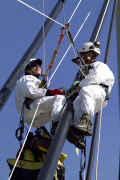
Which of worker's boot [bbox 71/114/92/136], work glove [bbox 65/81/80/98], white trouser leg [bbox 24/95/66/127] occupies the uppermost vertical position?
work glove [bbox 65/81/80/98]

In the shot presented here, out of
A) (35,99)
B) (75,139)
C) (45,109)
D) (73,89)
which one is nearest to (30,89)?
(35,99)

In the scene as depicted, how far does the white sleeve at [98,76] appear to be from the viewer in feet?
16.8

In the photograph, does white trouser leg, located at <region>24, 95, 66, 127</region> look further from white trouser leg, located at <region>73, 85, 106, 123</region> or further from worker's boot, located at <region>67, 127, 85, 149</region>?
worker's boot, located at <region>67, 127, 85, 149</region>

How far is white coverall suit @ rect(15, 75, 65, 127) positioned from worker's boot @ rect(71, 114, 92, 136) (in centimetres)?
61

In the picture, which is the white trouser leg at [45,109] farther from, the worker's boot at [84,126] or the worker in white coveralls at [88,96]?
the worker's boot at [84,126]

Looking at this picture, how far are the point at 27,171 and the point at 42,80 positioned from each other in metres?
1.37

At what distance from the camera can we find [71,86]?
5.38 metres

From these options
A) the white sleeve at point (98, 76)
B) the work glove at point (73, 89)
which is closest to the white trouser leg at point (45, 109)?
the work glove at point (73, 89)

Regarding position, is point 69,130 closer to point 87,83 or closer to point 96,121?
point 87,83

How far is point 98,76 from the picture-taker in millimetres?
5184

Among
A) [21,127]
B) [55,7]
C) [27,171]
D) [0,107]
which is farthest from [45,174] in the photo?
[55,7]

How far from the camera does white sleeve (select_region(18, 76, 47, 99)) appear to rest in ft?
18.3

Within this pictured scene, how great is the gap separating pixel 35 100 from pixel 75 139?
1.16m

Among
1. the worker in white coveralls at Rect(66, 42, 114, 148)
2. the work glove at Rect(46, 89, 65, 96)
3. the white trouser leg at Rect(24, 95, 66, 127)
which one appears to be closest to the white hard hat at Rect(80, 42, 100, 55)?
the worker in white coveralls at Rect(66, 42, 114, 148)
